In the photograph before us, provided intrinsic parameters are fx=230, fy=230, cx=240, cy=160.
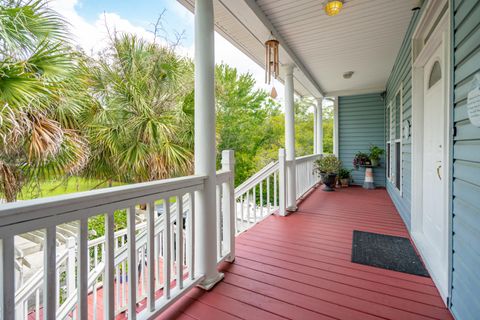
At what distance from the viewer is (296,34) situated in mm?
3150

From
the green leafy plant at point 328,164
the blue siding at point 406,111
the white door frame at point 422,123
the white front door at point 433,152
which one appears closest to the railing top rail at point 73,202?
the white door frame at point 422,123

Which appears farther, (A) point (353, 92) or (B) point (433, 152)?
(A) point (353, 92)

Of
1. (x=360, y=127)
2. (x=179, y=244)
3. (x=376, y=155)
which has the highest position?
(x=360, y=127)

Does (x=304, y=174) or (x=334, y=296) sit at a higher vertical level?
(x=304, y=174)

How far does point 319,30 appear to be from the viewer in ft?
9.96

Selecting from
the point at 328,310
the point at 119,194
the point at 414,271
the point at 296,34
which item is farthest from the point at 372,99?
the point at 119,194

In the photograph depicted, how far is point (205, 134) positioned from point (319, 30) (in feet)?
7.76

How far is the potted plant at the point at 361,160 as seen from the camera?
5909mm

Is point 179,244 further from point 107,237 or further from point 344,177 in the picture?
point 344,177

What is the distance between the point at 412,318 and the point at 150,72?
5.92 m

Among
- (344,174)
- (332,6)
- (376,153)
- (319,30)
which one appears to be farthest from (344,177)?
(332,6)

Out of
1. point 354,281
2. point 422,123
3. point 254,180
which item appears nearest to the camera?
point 354,281

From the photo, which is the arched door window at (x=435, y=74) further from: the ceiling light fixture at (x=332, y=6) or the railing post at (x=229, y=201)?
the railing post at (x=229, y=201)

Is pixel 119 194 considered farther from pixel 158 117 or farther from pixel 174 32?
pixel 174 32
